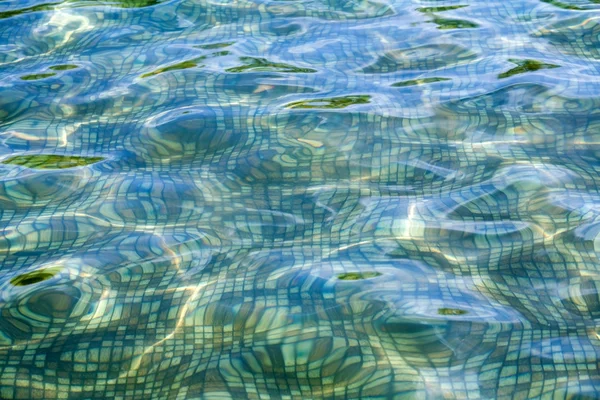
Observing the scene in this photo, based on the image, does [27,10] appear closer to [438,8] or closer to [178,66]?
[178,66]

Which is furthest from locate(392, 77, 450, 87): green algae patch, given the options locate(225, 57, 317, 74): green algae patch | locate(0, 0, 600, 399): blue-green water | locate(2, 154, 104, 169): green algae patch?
locate(2, 154, 104, 169): green algae patch

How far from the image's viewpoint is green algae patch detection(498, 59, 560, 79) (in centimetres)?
346

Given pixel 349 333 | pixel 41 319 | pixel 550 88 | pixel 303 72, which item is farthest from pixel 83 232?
pixel 550 88

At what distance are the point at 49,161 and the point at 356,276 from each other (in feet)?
4.54

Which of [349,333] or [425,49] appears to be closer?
[349,333]

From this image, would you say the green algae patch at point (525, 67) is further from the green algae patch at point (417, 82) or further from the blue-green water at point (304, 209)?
the green algae patch at point (417, 82)

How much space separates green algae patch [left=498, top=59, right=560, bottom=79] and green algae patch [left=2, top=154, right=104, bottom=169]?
74.0 inches

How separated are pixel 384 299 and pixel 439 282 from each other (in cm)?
18

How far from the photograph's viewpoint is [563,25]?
398 cm

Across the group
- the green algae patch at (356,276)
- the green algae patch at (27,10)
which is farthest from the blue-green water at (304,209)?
the green algae patch at (27,10)

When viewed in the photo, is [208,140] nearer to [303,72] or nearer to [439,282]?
[303,72]

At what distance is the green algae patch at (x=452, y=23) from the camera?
4059 millimetres

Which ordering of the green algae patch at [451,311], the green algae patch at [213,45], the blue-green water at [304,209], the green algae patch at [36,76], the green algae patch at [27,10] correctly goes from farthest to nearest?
the green algae patch at [27,10] → the green algae patch at [213,45] → the green algae patch at [36,76] → the green algae patch at [451,311] → the blue-green water at [304,209]

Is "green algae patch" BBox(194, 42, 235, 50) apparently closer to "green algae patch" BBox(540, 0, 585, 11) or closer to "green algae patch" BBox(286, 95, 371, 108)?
"green algae patch" BBox(286, 95, 371, 108)
